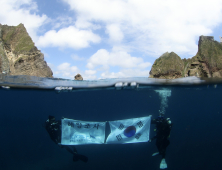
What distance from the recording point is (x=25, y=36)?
1689 centimetres

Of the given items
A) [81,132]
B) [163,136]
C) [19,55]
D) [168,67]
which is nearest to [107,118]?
[168,67]

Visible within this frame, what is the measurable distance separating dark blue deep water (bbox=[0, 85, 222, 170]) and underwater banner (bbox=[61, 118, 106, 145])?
3491 mm

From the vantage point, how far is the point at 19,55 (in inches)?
631

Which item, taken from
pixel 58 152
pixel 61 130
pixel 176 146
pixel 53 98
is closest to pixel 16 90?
pixel 53 98

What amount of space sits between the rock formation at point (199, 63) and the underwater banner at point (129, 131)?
6.37 meters

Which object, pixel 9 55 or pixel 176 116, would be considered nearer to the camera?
pixel 9 55

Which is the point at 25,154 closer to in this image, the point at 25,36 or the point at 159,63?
the point at 25,36

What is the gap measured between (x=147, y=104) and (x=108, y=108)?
16.4ft

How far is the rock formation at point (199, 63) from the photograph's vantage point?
1297 cm

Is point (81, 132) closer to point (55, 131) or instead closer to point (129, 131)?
point (55, 131)

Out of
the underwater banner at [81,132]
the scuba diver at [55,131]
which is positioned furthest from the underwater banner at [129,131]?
the scuba diver at [55,131]

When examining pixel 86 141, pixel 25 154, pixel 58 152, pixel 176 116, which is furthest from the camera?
pixel 176 116

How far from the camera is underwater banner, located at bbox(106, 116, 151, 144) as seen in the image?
8.74 metres

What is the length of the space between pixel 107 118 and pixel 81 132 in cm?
Answer: 1142
